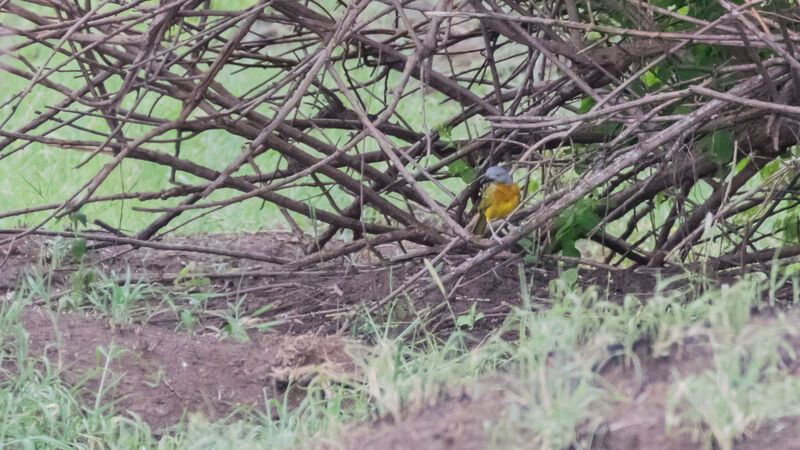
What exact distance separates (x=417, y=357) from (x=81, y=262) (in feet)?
6.42

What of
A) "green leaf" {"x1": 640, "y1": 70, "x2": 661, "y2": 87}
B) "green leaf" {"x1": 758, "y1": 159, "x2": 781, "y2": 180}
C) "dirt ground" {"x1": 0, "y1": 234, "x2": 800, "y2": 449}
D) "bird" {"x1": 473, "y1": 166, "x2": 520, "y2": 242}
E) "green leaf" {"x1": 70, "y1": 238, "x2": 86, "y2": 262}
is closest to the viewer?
"dirt ground" {"x1": 0, "y1": 234, "x2": 800, "y2": 449}

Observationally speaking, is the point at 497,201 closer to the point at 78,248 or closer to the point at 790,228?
the point at 790,228

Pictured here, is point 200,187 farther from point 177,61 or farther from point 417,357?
point 417,357

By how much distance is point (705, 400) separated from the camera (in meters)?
1.75

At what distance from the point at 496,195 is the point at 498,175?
21cm

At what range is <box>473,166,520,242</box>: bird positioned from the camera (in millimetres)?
4160

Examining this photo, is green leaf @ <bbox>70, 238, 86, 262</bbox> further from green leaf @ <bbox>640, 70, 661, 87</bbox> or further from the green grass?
green leaf @ <bbox>640, 70, 661, 87</bbox>

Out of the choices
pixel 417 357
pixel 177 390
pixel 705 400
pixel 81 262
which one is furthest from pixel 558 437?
pixel 81 262

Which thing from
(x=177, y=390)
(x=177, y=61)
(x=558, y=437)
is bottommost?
(x=177, y=390)

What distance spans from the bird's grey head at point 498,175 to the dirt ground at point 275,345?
1.16 feet

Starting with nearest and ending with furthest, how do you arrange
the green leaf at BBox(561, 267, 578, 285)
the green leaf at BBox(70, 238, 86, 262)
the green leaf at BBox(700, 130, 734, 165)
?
the green leaf at BBox(700, 130, 734, 165) → the green leaf at BBox(561, 267, 578, 285) → the green leaf at BBox(70, 238, 86, 262)

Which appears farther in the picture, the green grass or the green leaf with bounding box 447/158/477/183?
the green grass

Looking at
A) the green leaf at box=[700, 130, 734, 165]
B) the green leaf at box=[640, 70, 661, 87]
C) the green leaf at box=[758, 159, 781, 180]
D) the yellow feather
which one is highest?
the green leaf at box=[640, 70, 661, 87]

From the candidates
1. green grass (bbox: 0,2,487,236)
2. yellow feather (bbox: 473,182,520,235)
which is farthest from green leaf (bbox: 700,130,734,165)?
green grass (bbox: 0,2,487,236)
